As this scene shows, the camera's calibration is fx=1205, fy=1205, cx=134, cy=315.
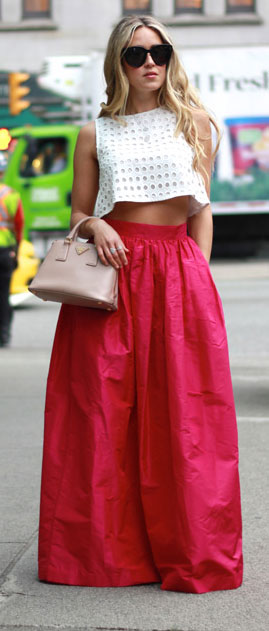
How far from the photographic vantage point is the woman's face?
372 centimetres

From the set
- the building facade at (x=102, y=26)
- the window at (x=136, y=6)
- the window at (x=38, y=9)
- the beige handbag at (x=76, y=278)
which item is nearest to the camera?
the beige handbag at (x=76, y=278)

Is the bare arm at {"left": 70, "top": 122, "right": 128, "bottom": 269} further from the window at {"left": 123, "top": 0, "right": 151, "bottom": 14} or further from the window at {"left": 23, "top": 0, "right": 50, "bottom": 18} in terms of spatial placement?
the window at {"left": 23, "top": 0, "right": 50, "bottom": 18}

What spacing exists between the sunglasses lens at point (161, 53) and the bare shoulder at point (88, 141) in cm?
29

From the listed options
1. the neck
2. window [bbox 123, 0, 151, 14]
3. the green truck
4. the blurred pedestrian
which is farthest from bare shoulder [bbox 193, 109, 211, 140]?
window [bbox 123, 0, 151, 14]

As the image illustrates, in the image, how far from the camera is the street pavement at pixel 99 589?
347 centimetres

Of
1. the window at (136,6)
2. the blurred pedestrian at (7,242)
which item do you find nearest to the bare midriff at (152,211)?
the blurred pedestrian at (7,242)

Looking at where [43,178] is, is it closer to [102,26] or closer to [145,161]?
[102,26]

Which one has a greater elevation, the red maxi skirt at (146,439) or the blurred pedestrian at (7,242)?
the red maxi skirt at (146,439)

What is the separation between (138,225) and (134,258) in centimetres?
11

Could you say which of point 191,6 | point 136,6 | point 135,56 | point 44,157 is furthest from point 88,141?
point 191,6

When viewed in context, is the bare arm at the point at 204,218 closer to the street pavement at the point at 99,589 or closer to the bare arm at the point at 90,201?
the bare arm at the point at 90,201

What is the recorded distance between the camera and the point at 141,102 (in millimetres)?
3805

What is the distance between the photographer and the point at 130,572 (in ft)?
12.3

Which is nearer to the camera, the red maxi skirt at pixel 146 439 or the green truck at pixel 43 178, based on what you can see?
the red maxi skirt at pixel 146 439
